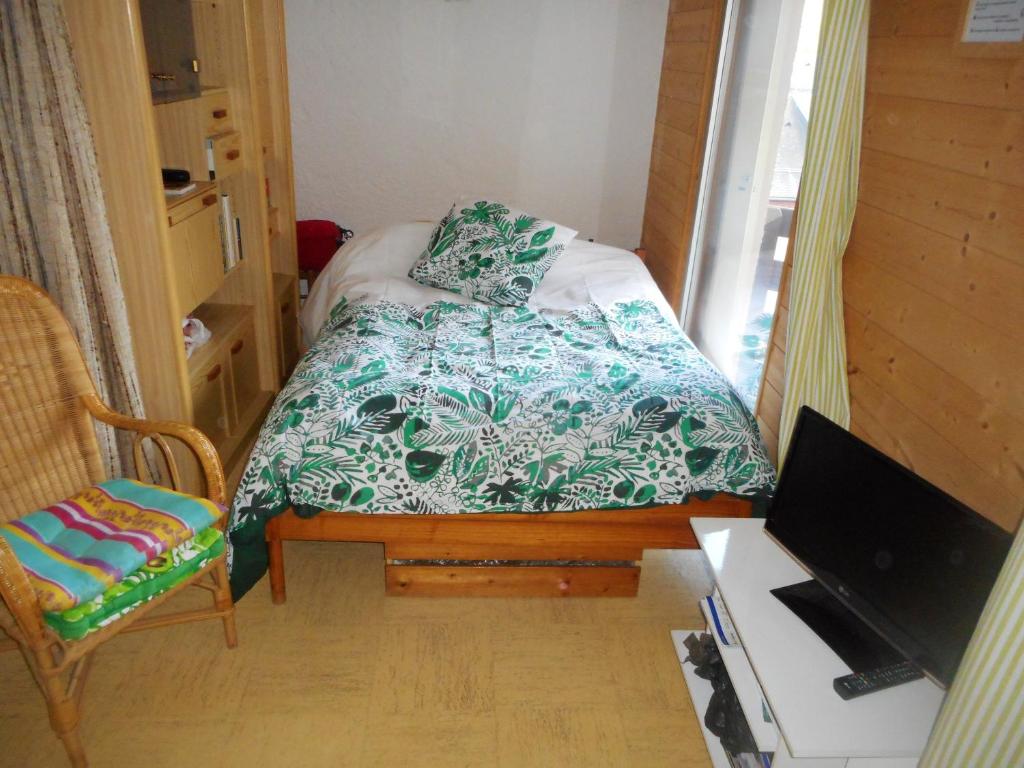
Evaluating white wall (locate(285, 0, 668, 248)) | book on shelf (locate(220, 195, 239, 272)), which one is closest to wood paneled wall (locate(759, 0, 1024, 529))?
white wall (locate(285, 0, 668, 248))

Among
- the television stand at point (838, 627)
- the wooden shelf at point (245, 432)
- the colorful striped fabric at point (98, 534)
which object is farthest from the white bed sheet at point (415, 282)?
the television stand at point (838, 627)

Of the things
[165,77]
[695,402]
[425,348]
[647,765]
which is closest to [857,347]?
[695,402]

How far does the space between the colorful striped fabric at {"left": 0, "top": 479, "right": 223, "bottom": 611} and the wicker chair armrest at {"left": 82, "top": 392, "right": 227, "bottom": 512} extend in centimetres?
6

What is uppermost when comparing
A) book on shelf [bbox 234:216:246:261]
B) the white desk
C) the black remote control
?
book on shelf [bbox 234:216:246:261]

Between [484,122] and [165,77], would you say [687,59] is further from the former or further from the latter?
[165,77]

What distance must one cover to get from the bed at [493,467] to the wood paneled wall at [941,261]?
508 millimetres

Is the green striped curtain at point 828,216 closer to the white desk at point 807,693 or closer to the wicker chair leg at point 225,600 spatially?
the white desk at point 807,693

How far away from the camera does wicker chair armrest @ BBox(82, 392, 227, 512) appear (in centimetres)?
198

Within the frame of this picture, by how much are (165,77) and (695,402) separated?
205cm

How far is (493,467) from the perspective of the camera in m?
2.17

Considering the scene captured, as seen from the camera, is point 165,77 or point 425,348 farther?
point 425,348

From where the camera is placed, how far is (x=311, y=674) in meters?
2.07

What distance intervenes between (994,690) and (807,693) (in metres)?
0.41

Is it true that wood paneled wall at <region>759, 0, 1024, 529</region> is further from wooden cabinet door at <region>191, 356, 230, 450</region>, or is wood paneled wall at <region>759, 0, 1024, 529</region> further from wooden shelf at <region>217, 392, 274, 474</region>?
wooden shelf at <region>217, 392, 274, 474</region>
